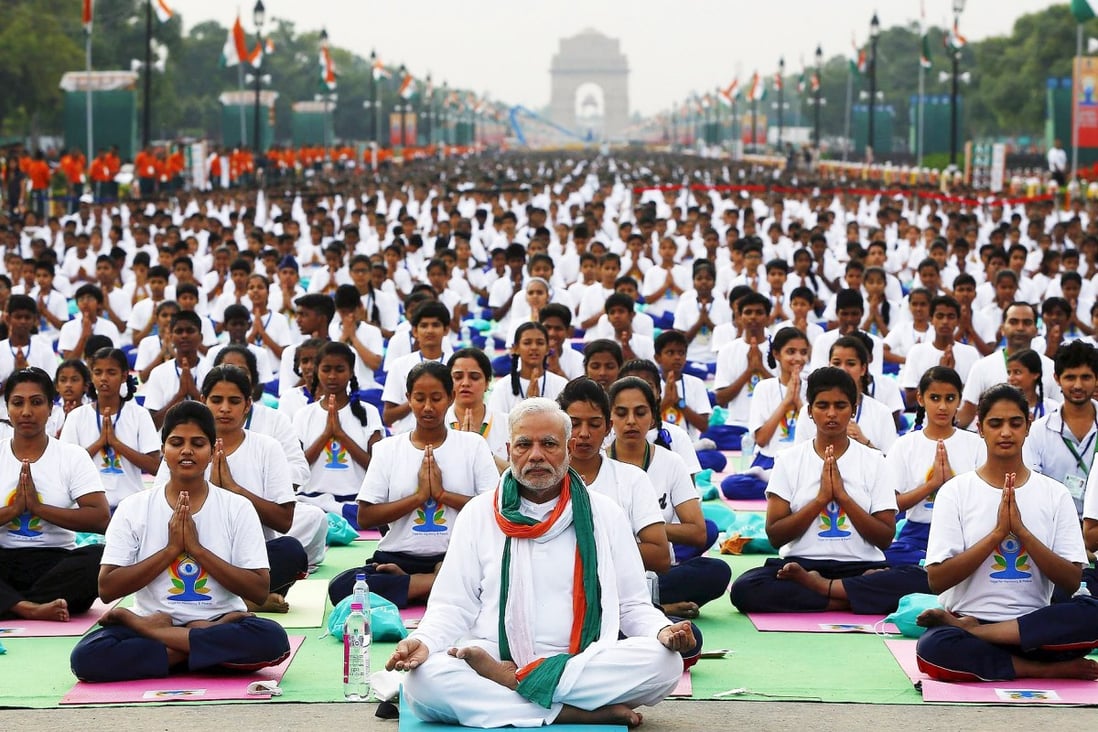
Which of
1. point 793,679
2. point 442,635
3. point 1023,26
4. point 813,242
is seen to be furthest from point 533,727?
point 1023,26

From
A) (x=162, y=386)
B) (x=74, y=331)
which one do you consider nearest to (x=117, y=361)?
(x=162, y=386)

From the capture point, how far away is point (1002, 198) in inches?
1294

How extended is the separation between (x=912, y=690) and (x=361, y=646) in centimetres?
206

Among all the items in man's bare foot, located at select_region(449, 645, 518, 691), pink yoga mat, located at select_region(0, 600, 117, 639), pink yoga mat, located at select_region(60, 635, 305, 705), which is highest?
man's bare foot, located at select_region(449, 645, 518, 691)

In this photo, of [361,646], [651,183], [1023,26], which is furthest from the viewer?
[1023,26]

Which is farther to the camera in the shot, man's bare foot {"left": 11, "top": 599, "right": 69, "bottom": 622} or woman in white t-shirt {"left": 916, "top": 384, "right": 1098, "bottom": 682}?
man's bare foot {"left": 11, "top": 599, "right": 69, "bottom": 622}

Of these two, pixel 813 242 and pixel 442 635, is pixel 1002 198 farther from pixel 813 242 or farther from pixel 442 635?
pixel 442 635

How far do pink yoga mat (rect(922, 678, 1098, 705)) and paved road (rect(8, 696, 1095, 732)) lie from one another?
0.09m

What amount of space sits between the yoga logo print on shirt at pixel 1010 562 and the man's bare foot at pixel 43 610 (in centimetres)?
393

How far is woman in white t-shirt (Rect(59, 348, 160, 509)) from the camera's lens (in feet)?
31.6

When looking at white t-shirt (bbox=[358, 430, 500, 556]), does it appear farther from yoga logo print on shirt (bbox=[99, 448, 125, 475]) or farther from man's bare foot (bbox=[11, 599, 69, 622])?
yoga logo print on shirt (bbox=[99, 448, 125, 475])

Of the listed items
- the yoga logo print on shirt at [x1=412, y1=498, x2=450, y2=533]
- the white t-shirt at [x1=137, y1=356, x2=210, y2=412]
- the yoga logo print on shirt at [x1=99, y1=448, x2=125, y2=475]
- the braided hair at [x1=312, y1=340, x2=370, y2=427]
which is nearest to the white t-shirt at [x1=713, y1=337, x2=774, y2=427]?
the braided hair at [x1=312, y1=340, x2=370, y2=427]

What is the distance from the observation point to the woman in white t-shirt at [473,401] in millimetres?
9383

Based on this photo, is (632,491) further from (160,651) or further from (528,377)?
(528,377)
